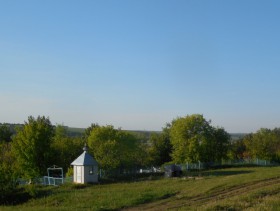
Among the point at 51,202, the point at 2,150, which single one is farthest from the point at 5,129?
the point at 51,202

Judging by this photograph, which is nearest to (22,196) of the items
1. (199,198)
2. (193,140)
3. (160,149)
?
(199,198)

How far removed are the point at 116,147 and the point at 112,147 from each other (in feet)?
4.36

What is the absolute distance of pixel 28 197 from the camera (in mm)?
33344

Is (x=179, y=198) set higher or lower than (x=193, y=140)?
lower

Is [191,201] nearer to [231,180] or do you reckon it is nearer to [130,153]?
[231,180]

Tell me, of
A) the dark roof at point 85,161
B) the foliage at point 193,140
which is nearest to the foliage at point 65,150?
the dark roof at point 85,161

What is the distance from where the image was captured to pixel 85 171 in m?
40.8

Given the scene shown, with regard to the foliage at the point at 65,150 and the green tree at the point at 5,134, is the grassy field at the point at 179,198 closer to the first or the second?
the foliage at the point at 65,150

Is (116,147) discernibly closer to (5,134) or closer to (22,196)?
(22,196)

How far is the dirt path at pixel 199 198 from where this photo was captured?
24.1 metres

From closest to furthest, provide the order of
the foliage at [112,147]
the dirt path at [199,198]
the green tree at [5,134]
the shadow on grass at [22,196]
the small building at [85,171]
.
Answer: the dirt path at [199,198] → the shadow on grass at [22,196] → the small building at [85,171] → the foliage at [112,147] → the green tree at [5,134]

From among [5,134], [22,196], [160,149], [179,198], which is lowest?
[22,196]

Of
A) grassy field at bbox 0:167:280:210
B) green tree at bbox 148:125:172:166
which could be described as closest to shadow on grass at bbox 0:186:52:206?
grassy field at bbox 0:167:280:210

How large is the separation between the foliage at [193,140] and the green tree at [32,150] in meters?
22.6
